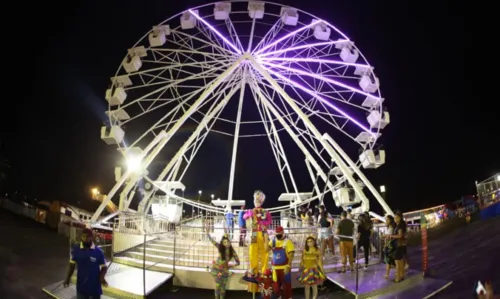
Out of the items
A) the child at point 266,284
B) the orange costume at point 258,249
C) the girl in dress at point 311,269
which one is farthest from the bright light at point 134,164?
the girl in dress at point 311,269

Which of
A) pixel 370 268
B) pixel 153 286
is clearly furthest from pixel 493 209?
pixel 153 286

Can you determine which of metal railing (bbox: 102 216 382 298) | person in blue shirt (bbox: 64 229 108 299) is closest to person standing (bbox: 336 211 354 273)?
metal railing (bbox: 102 216 382 298)

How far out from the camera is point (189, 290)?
10.1m

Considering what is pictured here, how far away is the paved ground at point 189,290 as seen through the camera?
927cm

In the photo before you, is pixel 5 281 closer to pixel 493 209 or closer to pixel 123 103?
pixel 123 103

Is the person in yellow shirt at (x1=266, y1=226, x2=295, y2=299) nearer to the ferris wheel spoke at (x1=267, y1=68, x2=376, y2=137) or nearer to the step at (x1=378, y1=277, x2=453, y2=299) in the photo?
the step at (x1=378, y1=277, x2=453, y2=299)

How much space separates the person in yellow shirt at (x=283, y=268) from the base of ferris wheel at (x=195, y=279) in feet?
5.93

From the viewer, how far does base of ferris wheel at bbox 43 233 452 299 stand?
863 cm

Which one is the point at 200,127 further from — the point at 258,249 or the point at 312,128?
the point at 258,249

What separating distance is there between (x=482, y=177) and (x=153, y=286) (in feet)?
150

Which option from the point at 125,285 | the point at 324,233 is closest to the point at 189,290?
the point at 125,285

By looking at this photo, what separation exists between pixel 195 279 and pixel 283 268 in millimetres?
3363

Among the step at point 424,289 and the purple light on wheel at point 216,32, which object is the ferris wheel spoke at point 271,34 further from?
the step at point 424,289

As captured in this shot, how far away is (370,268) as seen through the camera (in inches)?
421
